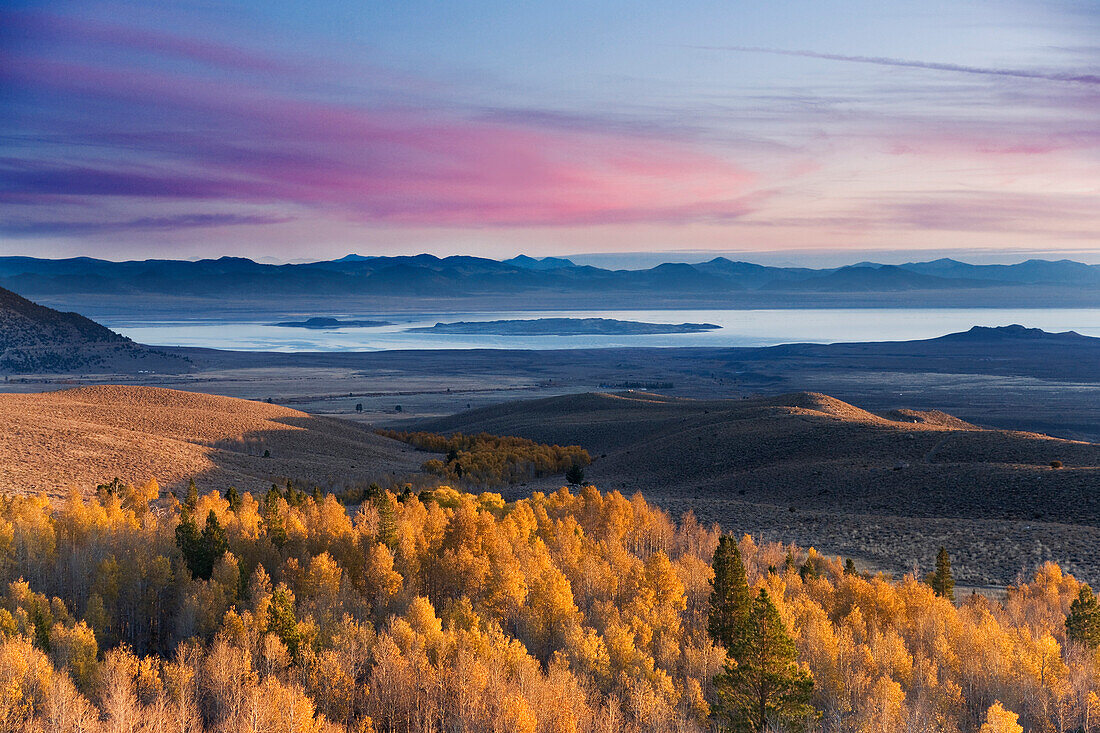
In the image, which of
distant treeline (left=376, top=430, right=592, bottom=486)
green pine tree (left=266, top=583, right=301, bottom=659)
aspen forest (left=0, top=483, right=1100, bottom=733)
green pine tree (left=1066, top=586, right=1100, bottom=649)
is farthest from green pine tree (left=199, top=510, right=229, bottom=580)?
distant treeline (left=376, top=430, right=592, bottom=486)

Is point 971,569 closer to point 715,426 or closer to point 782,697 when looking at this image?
point 782,697

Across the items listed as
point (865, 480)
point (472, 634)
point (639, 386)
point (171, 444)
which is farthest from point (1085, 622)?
point (639, 386)

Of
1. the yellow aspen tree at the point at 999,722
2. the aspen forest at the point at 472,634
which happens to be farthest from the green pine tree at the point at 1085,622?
the yellow aspen tree at the point at 999,722

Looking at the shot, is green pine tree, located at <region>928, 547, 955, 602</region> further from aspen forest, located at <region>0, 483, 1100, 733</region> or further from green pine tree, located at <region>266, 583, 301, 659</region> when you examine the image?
green pine tree, located at <region>266, 583, 301, 659</region>

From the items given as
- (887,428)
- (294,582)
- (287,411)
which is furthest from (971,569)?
(287,411)

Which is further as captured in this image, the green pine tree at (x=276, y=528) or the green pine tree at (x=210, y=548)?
the green pine tree at (x=276, y=528)

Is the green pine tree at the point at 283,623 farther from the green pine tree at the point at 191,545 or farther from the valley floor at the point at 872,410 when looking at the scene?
the valley floor at the point at 872,410

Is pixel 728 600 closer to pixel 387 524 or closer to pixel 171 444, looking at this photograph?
pixel 387 524
